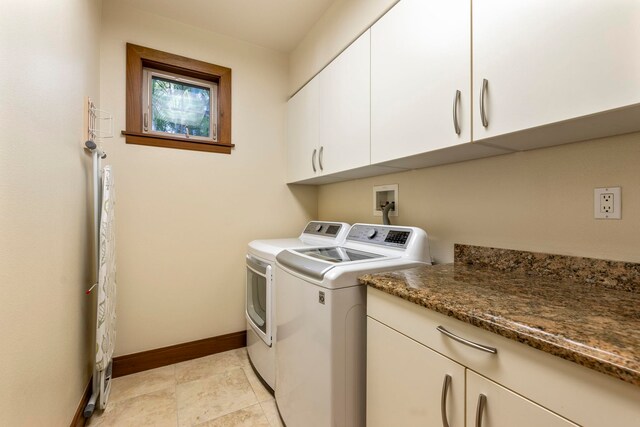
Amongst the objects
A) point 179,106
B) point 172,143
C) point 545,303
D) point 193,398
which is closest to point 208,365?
point 193,398

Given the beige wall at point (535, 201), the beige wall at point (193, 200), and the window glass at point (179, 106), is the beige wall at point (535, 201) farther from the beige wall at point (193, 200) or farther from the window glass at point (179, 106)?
the window glass at point (179, 106)

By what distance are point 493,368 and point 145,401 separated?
6.32 feet

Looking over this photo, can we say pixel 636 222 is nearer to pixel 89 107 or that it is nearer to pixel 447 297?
pixel 447 297

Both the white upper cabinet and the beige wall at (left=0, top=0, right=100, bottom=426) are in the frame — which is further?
the white upper cabinet

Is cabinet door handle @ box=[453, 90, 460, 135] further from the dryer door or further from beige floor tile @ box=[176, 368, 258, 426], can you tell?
→ beige floor tile @ box=[176, 368, 258, 426]

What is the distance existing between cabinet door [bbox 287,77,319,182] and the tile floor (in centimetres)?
151

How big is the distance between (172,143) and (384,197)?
1611 millimetres

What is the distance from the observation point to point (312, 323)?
1.18m

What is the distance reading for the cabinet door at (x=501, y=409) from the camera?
584 millimetres

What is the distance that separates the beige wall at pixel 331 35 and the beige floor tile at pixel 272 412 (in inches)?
86.6

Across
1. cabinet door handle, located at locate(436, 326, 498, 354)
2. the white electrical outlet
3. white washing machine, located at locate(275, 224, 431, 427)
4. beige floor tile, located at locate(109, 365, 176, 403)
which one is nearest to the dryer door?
white washing machine, located at locate(275, 224, 431, 427)

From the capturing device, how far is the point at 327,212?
2.52 metres

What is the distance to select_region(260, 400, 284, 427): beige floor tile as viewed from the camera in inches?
58.6

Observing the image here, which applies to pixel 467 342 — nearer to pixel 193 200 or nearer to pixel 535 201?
pixel 535 201
